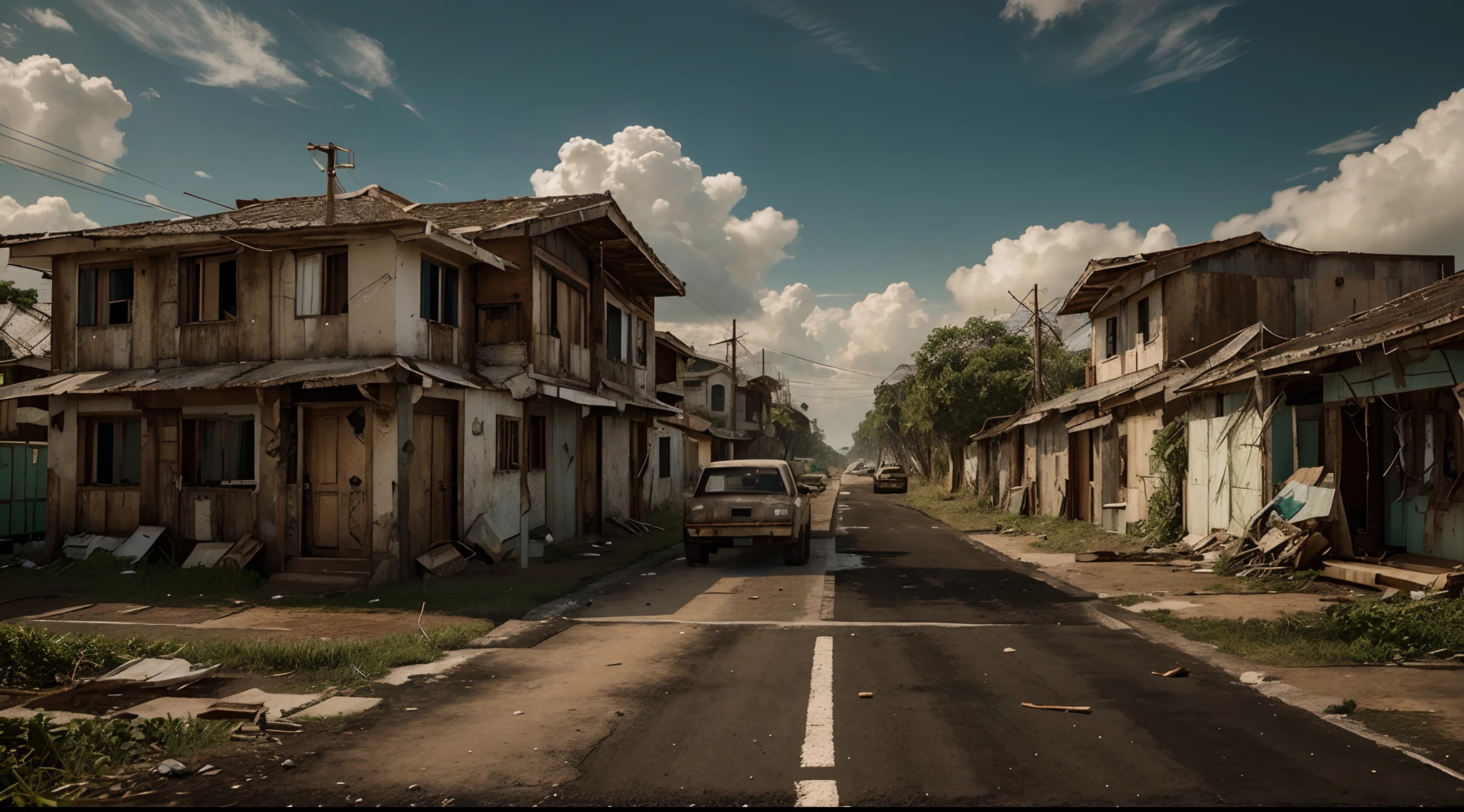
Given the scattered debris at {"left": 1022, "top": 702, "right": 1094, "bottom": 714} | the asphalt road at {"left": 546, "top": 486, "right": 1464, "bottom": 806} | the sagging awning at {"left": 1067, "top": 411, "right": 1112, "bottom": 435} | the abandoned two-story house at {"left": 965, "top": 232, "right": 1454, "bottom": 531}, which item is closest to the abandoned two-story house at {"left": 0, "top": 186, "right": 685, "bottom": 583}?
the asphalt road at {"left": 546, "top": 486, "right": 1464, "bottom": 806}

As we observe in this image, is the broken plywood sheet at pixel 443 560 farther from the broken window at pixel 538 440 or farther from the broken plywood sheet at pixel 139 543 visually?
the broken plywood sheet at pixel 139 543

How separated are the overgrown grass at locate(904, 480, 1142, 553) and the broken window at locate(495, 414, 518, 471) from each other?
1039 cm

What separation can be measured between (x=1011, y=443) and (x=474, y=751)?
26.8m

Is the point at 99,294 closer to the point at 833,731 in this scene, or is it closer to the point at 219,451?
the point at 219,451

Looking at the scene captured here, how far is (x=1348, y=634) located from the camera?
772cm

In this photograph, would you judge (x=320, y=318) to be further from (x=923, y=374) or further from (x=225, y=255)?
(x=923, y=374)

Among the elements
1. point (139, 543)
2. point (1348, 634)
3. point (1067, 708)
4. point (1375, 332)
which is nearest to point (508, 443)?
point (139, 543)

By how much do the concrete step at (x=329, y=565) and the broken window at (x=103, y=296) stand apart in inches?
228

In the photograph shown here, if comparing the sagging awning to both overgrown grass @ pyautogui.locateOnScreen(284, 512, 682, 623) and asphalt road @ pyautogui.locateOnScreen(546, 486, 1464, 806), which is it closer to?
overgrown grass @ pyautogui.locateOnScreen(284, 512, 682, 623)

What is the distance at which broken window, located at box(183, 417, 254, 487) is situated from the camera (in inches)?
538

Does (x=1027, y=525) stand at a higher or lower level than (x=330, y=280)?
lower

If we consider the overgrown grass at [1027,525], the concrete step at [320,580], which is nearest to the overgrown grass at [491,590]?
the concrete step at [320,580]

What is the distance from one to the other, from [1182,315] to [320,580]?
59.6ft

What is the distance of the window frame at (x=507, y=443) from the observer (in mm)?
14925
